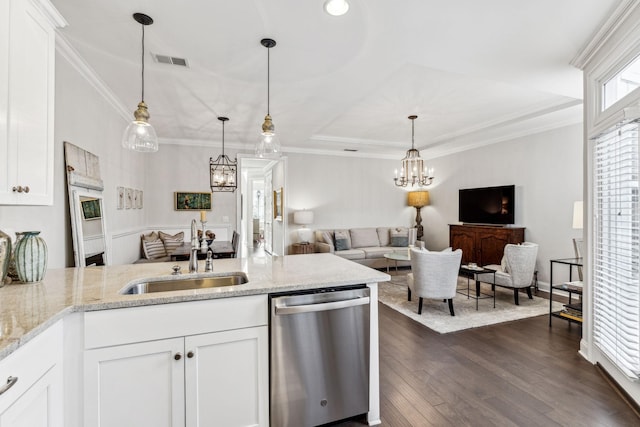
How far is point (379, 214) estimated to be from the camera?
768 centimetres

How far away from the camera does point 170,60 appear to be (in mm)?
2893

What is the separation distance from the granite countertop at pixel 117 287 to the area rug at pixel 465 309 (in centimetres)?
193

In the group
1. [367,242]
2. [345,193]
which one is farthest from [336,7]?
[367,242]

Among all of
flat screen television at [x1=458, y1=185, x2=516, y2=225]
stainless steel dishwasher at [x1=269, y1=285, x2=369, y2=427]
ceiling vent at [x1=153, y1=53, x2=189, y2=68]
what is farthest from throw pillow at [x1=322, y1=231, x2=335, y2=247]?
stainless steel dishwasher at [x1=269, y1=285, x2=369, y2=427]

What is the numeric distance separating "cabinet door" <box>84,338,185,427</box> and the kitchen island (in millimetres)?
19

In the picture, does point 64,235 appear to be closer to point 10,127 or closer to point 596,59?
point 10,127

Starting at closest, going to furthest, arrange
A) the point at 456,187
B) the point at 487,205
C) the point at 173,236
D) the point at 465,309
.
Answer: the point at 465,309 → the point at 173,236 → the point at 487,205 → the point at 456,187

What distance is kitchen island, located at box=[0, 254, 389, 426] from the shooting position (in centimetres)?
136

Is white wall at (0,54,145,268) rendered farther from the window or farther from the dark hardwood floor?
the window

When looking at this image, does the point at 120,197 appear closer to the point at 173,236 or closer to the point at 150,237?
the point at 150,237

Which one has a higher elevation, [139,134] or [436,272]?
[139,134]

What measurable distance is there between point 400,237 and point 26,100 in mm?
6591

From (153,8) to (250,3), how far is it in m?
0.68

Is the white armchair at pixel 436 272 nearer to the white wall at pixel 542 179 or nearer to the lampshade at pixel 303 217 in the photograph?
the white wall at pixel 542 179
